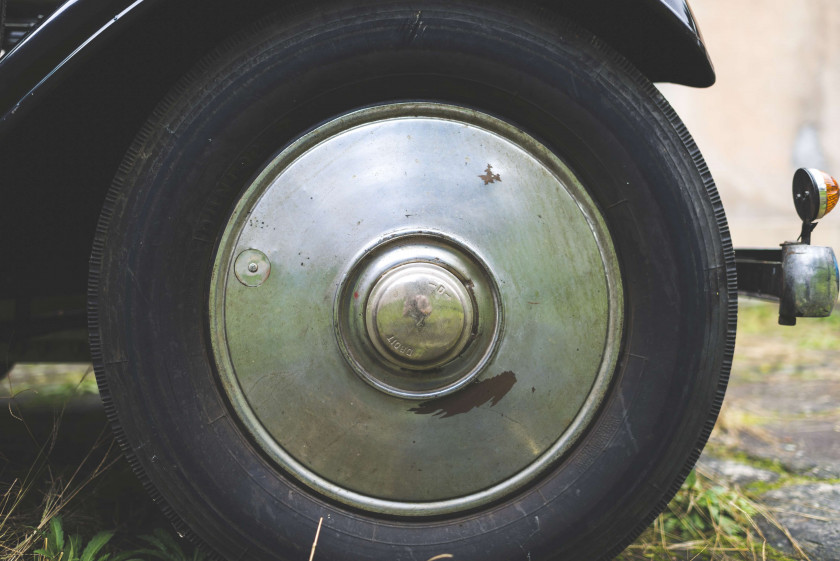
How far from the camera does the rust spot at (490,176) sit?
0.98 meters

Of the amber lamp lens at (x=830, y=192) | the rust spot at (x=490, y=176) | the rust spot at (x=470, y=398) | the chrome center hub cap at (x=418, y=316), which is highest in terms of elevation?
the amber lamp lens at (x=830, y=192)

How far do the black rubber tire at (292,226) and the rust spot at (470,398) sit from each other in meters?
0.16

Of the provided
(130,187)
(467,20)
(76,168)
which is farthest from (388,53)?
A: (76,168)

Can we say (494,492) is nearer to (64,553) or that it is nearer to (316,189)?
(316,189)

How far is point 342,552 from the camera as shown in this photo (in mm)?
949

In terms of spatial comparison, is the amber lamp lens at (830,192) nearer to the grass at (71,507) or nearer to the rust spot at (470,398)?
the rust spot at (470,398)

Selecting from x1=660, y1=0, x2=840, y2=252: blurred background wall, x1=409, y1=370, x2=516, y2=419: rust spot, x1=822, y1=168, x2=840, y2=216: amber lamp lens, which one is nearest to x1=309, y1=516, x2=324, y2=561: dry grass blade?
x1=409, y1=370, x2=516, y2=419: rust spot

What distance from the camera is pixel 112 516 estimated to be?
4.26 feet

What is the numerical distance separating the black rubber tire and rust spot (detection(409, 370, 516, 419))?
0.54 ft

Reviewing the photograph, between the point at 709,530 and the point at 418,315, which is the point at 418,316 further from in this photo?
the point at 709,530

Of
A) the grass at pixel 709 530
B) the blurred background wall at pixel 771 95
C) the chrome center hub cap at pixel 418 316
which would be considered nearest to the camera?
the chrome center hub cap at pixel 418 316

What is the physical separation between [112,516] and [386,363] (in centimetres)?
78

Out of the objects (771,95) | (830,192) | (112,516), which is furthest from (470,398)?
(771,95)

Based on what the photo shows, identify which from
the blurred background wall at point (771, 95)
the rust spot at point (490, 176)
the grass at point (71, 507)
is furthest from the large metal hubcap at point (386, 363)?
the blurred background wall at point (771, 95)
